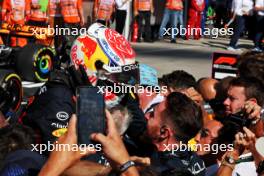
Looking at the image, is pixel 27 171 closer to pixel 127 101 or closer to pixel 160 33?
pixel 127 101

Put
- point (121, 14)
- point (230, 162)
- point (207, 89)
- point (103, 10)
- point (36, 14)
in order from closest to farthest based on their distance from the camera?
point (230, 162) → point (207, 89) → point (36, 14) → point (103, 10) → point (121, 14)

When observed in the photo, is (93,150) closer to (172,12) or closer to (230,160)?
(230,160)

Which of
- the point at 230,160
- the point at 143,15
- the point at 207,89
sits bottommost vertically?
the point at 143,15

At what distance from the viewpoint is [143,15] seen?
16719mm

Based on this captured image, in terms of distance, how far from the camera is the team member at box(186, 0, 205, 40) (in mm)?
17828

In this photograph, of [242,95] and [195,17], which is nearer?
[242,95]

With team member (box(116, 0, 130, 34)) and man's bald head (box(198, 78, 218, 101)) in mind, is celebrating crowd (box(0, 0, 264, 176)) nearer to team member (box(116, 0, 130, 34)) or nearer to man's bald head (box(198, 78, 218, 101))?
man's bald head (box(198, 78, 218, 101))

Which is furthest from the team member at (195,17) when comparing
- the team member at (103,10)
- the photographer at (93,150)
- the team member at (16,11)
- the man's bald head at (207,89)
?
the photographer at (93,150)

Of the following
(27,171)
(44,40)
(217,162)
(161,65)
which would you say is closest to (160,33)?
(161,65)

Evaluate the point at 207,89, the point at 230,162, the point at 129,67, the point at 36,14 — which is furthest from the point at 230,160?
the point at 36,14

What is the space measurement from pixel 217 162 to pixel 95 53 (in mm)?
986

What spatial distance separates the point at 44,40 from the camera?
37.5ft

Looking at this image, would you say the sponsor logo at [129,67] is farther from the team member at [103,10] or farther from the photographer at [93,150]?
the team member at [103,10]

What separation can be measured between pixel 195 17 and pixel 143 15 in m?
2.09
